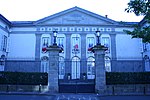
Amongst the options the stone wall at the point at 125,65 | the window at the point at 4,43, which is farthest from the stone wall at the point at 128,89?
the window at the point at 4,43

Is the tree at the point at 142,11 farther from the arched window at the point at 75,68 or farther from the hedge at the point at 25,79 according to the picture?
the arched window at the point at 75,68

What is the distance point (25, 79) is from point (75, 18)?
774 inches

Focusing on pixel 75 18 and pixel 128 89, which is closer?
pixel 128 89

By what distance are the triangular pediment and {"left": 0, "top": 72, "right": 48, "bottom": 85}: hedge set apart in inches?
733

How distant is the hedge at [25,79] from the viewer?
60.2 ft

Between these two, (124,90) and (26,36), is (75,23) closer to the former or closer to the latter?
(26,36)

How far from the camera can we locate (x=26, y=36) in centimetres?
3612

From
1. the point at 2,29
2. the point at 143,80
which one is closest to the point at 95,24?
the point at 2,29

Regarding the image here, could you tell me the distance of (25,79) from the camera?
60.7 ft

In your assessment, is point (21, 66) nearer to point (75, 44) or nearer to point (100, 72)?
point (75, 44)

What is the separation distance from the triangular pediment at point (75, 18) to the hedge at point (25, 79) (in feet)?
61.1

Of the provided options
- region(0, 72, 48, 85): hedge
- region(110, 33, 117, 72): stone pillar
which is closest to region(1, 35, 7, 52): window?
region(0, 72, 48, 85): hedge

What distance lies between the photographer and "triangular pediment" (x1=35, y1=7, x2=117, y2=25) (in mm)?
36219

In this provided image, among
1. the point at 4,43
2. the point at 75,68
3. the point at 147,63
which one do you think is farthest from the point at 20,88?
the point at 147,63
